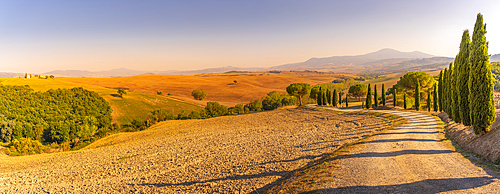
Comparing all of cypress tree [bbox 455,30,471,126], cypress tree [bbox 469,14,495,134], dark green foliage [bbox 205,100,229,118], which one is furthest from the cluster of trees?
cypress tree [bbox 455,30,471,126]

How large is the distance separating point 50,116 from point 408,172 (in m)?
66.0

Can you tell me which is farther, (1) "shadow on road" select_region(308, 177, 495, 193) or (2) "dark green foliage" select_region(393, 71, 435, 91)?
(2) "dark green foliage" select_region(393, 71, 435, 91)

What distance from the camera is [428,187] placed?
8867mm

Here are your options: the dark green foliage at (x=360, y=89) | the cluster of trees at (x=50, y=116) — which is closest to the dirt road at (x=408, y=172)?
the cluster of trees at (x=50, y=116)

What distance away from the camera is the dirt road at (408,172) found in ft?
29.1

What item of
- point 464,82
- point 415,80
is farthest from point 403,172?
point 415,80

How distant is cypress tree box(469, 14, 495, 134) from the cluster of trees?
2430 inches

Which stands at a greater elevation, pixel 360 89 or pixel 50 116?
pixel 360 89

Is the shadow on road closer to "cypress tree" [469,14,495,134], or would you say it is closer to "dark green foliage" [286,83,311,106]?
"cypress tree" [469,14,495,134]

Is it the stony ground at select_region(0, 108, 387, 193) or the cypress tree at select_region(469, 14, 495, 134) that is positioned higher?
the cypress tree at select_region(469, 14, 495, 134)

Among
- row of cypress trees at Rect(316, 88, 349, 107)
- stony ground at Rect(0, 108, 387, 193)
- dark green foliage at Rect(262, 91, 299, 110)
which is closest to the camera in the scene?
stony ground at Rect(0, 108, 387, 193)

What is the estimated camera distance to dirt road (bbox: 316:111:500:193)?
888 cm

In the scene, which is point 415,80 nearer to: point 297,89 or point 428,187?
point 297,89

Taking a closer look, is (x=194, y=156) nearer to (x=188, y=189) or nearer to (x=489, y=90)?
(x=188, y=189)
